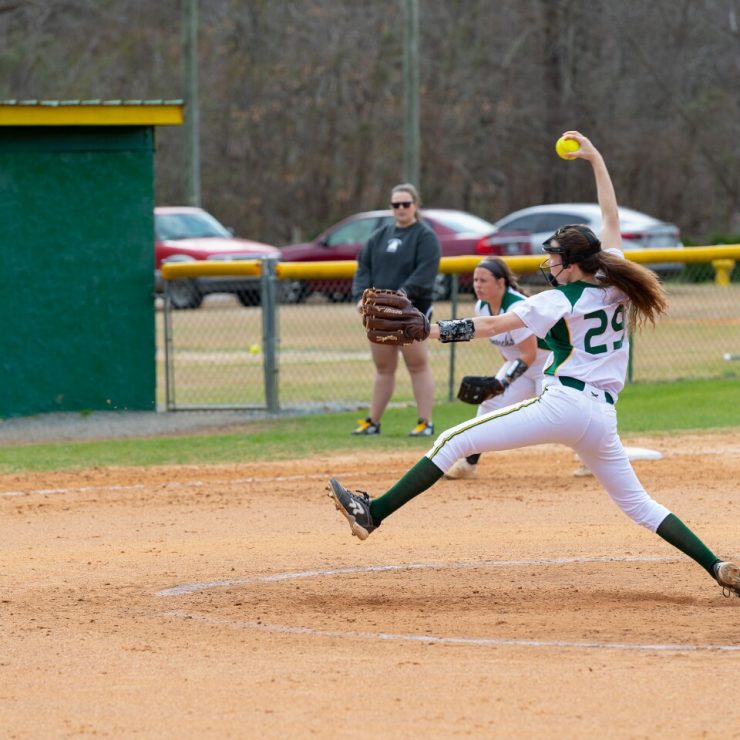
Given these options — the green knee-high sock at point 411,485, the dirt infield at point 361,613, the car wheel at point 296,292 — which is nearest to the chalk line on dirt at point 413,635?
the dirt infield at point 361,613

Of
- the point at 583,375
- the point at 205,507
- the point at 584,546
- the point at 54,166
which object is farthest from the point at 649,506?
the point at 54,166

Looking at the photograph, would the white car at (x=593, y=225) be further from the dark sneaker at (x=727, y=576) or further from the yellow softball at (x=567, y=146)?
the dark sneaker at (x=727, y=576)

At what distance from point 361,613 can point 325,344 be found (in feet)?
39.1

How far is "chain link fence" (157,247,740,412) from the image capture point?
1364cm

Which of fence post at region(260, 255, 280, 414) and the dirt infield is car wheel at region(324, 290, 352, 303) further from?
the dirt infield

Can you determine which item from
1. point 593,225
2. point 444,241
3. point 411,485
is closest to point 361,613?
point 411,485

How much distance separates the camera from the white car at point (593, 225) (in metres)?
25.6

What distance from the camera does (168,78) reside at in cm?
4134

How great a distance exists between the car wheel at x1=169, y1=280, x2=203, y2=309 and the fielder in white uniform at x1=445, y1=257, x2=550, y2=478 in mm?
8801

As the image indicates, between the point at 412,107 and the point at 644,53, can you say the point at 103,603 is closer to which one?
the point at 412,107

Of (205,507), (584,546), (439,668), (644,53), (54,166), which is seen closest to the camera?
(439,668)

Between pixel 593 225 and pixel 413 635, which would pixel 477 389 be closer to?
pixel 413 635

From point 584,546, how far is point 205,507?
263cm

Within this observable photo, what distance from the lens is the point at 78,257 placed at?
1327 cm
